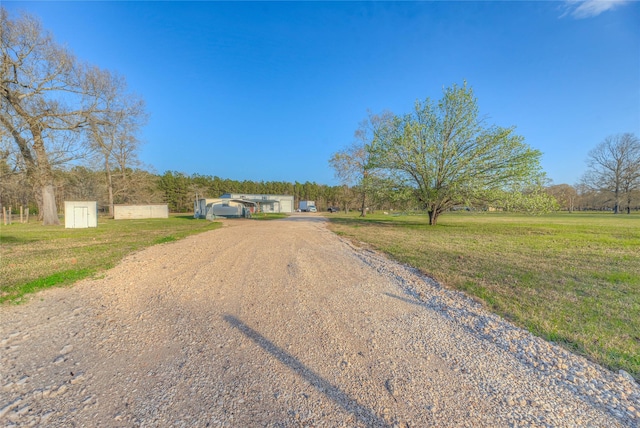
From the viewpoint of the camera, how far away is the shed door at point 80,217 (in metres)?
17.8

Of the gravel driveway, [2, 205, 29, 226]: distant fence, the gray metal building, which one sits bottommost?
the gravel driveway

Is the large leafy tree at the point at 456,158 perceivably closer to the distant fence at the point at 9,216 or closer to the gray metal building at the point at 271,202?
the distant fence at the point at 9,216

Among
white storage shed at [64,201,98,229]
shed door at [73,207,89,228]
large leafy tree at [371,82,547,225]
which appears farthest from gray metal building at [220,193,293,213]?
large leafy tree at [371,82,547,225]

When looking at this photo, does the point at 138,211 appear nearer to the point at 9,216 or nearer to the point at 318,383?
the point at 9,216

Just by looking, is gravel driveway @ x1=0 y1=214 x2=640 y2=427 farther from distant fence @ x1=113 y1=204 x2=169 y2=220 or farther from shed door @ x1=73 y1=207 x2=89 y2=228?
distant fence @ x1=113 y1=204 x2=169 y2=220

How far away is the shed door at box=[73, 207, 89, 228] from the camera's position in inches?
700

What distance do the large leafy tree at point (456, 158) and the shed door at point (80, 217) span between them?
20579 millimetres

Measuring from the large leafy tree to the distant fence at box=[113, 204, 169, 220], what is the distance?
32.9m

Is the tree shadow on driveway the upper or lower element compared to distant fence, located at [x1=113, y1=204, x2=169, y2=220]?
lower

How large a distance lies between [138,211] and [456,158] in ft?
125

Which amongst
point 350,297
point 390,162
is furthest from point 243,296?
point 390,162

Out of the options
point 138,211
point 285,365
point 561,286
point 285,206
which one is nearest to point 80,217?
point 138,211

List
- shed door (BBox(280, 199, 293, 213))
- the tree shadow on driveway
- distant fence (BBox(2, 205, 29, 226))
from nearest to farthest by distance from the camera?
the tree shadow on driveway
distant fence (BBox(2, 205, 29, 226))
shed door (BBox(280, 199, 293, 213))

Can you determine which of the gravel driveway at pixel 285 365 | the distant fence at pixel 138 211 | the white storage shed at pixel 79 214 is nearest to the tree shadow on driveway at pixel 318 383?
the gravel driveway at pixel 285 365
